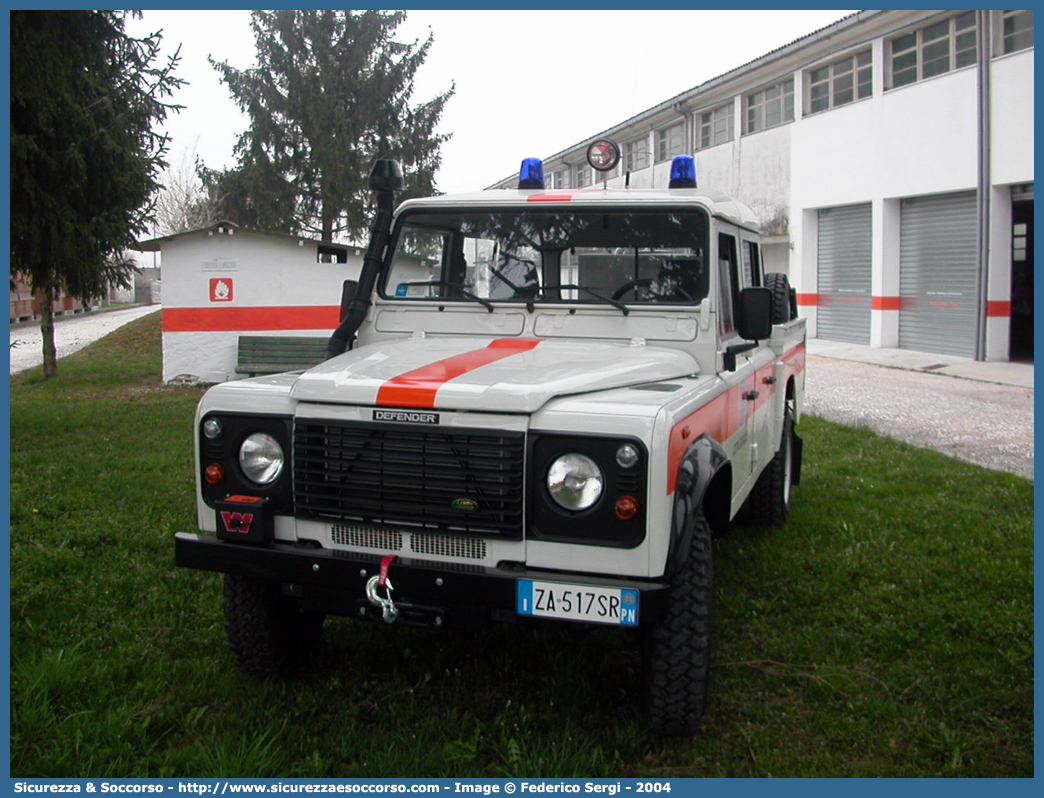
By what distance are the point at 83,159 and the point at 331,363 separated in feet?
23.3

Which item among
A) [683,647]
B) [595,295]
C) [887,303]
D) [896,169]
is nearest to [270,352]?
[595,295]

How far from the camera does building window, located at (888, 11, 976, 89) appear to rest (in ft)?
56.9

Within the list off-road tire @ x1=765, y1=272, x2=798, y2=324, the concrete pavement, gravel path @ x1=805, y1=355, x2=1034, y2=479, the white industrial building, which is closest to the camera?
off-road tire @ x1=765, y1=272, x2=798, y2=324

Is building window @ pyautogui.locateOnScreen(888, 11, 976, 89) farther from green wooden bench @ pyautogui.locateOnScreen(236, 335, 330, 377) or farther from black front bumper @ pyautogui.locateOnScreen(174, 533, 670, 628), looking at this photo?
black front bumper @ pyautogui.locateOnScreen(174, 533, 670, 628)

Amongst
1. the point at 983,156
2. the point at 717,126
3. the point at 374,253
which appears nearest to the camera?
the point at 374,253

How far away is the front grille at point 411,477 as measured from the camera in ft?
10.6

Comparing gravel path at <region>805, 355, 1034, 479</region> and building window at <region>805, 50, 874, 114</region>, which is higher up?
building window at <region>805, 50, 874, 114</region>

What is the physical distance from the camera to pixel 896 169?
19.0m

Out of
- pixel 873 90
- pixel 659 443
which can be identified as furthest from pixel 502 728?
pixel 873 90

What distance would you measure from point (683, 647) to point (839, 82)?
66.8 feet

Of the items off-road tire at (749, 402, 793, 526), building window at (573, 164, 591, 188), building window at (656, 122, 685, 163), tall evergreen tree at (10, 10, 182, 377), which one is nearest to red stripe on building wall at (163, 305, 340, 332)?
tall evergreen tree at (10, 10, 182, 377)

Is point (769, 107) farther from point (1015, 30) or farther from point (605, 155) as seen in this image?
point (605, 155)

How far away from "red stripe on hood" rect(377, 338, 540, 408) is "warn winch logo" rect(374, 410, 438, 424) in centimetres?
3

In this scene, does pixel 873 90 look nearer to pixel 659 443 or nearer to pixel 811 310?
pixel 811 310
